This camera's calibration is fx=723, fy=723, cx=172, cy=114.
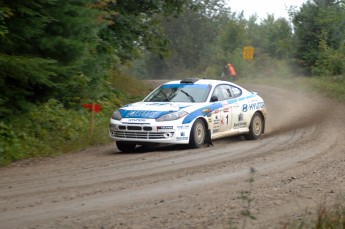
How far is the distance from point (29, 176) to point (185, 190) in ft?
10.8

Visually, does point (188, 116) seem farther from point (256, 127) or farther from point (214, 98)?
point (256, 127)

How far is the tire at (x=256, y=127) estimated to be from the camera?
18469mm

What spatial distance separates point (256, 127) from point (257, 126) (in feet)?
0.25

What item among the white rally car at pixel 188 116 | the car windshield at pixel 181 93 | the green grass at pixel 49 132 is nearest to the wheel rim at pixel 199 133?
the white rally car at pixel 188 116

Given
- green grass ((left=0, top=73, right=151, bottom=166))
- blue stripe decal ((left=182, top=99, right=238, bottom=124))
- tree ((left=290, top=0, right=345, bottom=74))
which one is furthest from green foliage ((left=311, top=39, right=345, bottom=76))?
blue stripe decal ((left=182, top=99, right=238, bottom=124))

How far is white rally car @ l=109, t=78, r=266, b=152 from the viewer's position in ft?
51.2

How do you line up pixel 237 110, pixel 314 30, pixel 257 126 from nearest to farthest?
pixel 237 110, pixel 257 126, pixel 314 30

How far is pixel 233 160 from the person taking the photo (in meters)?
13.8

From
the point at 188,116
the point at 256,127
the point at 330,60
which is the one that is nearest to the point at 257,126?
the point at 256,127

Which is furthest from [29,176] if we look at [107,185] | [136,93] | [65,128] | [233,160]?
[136,93]

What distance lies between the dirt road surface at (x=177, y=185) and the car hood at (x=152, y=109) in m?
0.85

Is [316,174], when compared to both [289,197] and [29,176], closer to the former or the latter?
[289,197]

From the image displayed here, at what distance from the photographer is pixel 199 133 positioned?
16.2 m

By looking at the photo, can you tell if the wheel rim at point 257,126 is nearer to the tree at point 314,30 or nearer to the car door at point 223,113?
the car door at point 223,113
